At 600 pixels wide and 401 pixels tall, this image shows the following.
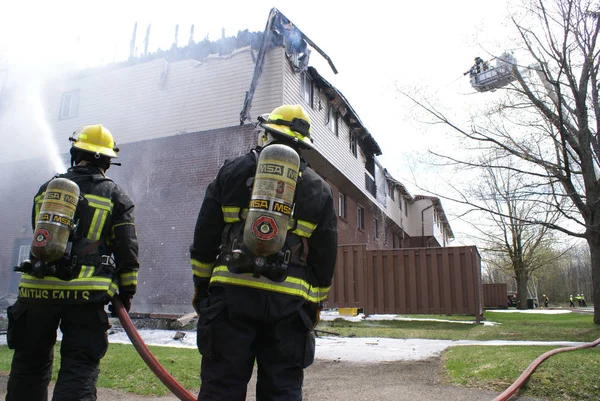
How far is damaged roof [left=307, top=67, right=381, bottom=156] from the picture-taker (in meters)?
14.1

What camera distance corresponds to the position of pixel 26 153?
1508 centimetres

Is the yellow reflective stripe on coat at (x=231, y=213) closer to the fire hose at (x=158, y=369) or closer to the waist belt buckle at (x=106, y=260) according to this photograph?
the waist belt buckle at (x=106, y=260)

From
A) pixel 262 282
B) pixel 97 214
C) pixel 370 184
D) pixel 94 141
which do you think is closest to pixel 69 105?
pixel 370 184

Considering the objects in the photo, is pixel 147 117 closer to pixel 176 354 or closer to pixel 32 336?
pixel 176 354

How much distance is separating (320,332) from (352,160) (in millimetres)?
9942

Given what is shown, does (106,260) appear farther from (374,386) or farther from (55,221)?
(374,386)

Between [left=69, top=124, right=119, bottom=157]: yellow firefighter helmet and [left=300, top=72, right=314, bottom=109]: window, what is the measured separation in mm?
10014

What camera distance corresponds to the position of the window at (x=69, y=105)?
14.4 m

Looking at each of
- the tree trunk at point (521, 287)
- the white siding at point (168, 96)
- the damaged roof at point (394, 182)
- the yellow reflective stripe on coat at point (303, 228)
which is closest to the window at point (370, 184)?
the damaged roof at point (394, 182)

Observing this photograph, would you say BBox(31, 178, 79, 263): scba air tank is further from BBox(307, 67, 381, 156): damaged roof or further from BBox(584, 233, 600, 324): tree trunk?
BBox(307, 67, 381, 156): damaged roof

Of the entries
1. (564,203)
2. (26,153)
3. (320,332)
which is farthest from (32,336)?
(26,153)

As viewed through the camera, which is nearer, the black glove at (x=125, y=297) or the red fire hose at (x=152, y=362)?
the red fire hose at (x=152, y=362)

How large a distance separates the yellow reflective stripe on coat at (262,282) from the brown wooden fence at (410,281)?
9.32 m

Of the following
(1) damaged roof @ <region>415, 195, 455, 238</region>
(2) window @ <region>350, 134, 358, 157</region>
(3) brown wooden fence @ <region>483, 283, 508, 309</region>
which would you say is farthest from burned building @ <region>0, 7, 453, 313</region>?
(3) brown wooden fence @ <region>483, 283, 508, 309</region>
